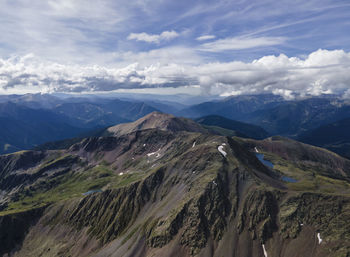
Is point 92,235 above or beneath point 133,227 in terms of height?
beneath

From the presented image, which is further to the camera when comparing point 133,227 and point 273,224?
point 133,227

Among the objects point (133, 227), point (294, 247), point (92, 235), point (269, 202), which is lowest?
point (92, 235)

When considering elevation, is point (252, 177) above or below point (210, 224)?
above

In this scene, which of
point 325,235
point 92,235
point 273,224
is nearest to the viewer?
point 325,235

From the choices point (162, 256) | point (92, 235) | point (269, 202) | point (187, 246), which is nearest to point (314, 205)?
point (269, 202)

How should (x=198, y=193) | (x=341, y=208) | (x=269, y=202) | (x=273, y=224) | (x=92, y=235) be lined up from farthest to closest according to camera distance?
(x=92, y=235), (x=198, y=193), (x=269, y=202), (x=273, y=224), (x=341, y=208)

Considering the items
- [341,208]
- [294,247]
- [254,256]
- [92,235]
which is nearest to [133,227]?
[92,235]

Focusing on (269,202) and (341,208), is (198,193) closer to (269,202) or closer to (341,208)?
(269,202)

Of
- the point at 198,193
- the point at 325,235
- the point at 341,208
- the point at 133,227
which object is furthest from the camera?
the point at 133,227

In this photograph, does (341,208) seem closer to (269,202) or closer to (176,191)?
(269,202)
